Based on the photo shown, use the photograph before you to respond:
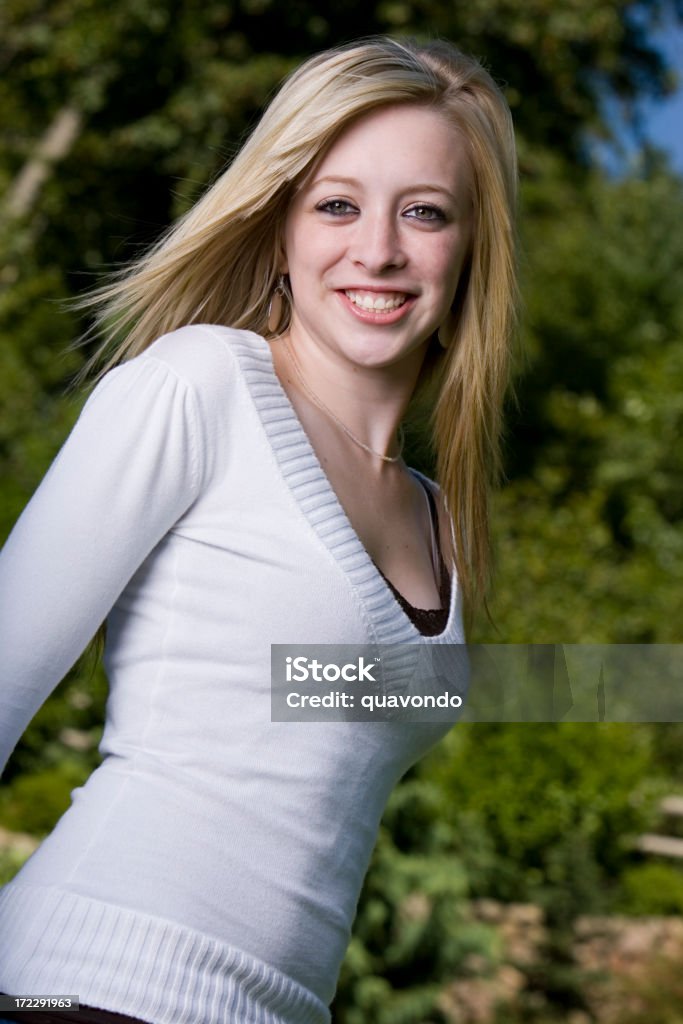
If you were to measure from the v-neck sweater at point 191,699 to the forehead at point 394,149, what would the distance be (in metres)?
0.27

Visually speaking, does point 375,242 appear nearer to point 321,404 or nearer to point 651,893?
point 321,404

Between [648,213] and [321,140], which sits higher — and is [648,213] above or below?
above

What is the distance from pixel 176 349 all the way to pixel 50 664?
34cm

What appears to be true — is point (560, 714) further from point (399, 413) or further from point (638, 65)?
point (638, 65)

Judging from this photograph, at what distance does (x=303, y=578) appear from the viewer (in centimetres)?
131

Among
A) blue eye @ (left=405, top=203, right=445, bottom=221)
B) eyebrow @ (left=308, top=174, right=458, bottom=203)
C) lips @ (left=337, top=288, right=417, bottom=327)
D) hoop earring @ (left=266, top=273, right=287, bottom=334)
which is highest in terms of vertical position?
eyebrow @ (left=308, top=174, right=458, bottom=203)

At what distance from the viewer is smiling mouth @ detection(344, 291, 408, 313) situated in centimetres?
150

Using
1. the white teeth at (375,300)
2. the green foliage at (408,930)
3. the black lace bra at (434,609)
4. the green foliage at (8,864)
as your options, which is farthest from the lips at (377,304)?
the green foliage at (408,930)

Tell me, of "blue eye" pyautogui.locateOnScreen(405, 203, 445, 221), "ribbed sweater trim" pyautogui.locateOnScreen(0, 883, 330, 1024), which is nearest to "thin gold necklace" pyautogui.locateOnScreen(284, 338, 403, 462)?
"blue eye" pyautogui.locateOnScreen(405, 203, 445, 221)

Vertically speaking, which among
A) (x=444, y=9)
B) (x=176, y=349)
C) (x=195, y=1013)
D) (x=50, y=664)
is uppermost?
(x=444, y=9)

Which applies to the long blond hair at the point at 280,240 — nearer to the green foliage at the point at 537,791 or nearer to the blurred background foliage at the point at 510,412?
the blurred background foliage at the point at 510,412

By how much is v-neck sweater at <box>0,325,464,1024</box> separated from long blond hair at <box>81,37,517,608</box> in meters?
0.22

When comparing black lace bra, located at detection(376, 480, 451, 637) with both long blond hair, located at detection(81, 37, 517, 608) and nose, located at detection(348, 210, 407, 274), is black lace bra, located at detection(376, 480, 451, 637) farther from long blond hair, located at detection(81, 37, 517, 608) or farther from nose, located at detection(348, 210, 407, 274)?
nose, located at detection(348, 210, 407, 274)

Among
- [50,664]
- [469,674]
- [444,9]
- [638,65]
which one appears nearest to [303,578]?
[50,664]
